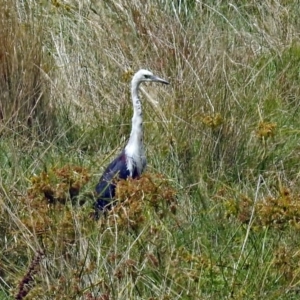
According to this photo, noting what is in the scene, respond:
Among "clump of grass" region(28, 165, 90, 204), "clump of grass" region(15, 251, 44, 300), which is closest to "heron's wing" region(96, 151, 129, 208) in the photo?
"clump of grass" region(28, 165, 90, 204)

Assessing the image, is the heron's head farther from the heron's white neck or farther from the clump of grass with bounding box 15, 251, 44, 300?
the clump of grass with bounding box 15, 251, 44, 300

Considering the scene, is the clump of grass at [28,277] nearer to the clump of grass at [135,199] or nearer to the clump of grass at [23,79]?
the clump of grass at [135,199]

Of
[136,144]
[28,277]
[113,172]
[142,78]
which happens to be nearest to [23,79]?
[142,78]

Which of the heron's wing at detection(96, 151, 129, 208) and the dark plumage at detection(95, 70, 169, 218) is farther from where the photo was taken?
the dark plumage at detection(95, 70, 169, 218)

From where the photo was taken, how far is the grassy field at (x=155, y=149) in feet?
10.9

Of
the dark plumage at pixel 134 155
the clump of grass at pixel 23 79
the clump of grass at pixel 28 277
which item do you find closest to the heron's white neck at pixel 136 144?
the dark plumage at pixel 134 155

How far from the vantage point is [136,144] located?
4738 mm

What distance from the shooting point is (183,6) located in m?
6.36

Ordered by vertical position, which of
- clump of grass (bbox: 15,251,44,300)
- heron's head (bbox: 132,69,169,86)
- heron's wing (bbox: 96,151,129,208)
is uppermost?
clump of grass (bbox: 15,251,44,300)

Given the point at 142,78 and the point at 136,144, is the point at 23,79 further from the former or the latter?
the point at 136,144

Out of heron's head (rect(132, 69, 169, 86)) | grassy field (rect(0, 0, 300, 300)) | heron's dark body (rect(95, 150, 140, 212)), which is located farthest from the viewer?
heron's head (rect(132, 69, 169, 86))

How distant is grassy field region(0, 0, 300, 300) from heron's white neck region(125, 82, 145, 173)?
0.16 m

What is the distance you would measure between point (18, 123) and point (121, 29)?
1122 millimetres

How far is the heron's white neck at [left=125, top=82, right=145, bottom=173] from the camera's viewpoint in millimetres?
4656
